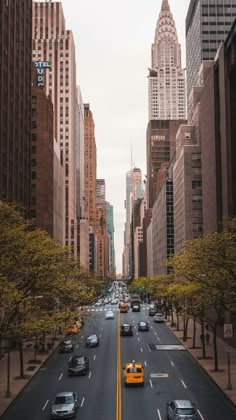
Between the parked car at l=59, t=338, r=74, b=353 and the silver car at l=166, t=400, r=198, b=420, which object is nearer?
the silver car at l=166, t=400, r=198, b=420

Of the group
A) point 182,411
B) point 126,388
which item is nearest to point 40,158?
point 126,388

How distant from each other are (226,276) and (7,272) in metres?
15.5

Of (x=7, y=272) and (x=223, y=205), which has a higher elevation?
(x=223, y=205)

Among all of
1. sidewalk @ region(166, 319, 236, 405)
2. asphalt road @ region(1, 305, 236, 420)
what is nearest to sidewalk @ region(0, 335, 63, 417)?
asphalt road @ region(1, 305, 236, 420)

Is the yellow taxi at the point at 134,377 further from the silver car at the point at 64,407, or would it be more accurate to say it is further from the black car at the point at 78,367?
the silver car at the point at 64,407

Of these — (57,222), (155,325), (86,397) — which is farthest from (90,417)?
(57,222)

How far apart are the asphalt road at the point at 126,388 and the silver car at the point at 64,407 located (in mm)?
723

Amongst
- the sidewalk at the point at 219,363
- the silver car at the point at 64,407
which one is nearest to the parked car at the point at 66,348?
the sidewalk at the point at 219,363

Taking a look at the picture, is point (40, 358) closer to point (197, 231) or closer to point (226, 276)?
point (226, 276)

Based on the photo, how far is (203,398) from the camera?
35750 millimetres

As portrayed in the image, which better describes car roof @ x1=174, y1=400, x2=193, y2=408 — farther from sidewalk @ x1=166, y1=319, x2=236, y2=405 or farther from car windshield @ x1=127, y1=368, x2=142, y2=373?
car windshield @ x1=127, y1=368, x2=142, y2=373

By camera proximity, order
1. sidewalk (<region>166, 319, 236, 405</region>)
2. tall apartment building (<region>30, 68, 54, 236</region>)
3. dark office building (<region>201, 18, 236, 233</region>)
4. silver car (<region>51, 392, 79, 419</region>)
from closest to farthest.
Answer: silver car (<region>51, 392, 79, 419</region>) < sidewalk (<region>166, 319, 236, 405</region>) < dark office building (<region>201, 18, 236, 233</region>) < tall apartment building (<region>30, 68, 54, 236</region>)

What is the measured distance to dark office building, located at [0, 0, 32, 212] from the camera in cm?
7462

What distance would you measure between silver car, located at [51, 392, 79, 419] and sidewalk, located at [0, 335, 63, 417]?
154 inches
